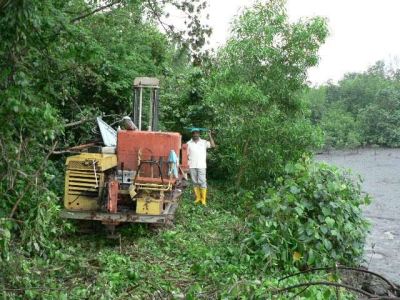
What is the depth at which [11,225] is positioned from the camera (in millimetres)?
3662

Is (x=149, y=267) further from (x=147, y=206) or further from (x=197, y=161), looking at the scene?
(x=197, y=161)

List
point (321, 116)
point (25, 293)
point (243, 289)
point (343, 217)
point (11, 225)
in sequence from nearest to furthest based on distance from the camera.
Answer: point (11, 225) < point (25, 293) < point (243, 289) < point (343, 217) < point (321, 116)

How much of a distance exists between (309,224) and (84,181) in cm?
313

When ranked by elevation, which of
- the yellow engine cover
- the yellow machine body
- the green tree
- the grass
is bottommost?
the grass

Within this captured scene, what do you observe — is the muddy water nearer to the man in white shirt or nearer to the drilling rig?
the drilling rig

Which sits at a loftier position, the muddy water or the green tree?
the green tree

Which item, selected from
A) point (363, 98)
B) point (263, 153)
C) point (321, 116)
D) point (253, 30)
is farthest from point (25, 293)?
point (363, 98)

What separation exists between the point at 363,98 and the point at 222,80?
41.6 metres

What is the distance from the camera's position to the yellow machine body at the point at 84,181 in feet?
23.8

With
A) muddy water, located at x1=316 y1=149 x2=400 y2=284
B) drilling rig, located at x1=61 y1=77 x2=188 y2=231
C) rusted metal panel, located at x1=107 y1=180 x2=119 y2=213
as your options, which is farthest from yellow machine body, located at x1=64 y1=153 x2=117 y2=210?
muddy water, located at x1=316 y1=149 x2=400 y2=284

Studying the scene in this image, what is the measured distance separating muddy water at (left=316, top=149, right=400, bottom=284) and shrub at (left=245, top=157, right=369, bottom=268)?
1.67 feet

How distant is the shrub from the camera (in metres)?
6.75

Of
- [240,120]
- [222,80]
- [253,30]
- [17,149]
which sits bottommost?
[17,149]

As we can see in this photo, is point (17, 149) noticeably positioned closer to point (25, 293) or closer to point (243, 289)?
point (25, 293)
